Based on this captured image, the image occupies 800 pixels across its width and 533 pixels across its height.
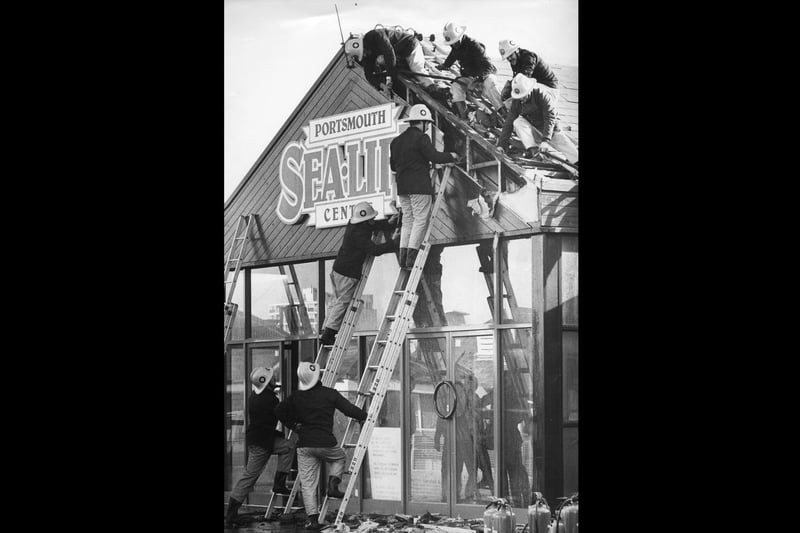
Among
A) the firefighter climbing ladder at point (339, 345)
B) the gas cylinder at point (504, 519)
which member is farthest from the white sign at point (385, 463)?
the gas cylinder at point (504, 519)

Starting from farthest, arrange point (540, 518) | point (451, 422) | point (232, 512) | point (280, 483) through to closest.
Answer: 1. point (232, 512)
2. point (280, 483)
3. point (451, 422)
4. point (540, 518)

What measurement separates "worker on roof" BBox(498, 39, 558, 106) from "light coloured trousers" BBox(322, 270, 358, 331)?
1.95m

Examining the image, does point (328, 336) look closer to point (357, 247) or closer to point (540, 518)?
point (357, 247)

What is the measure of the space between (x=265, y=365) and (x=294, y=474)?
2.96ft

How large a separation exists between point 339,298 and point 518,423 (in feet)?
5.72

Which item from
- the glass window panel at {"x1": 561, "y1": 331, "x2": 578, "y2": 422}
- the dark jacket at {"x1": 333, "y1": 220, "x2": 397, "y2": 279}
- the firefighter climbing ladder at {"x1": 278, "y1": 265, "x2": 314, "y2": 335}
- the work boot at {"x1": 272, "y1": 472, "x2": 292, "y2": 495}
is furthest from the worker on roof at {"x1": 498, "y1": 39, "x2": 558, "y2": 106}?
→ the work boot at {"x1": 272, "y1": 472, "x2": 292, "y2": 495}

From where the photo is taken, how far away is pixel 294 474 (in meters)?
7.91

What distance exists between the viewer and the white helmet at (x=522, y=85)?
719 cm

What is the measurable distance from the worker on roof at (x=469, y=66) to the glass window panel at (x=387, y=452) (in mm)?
2054

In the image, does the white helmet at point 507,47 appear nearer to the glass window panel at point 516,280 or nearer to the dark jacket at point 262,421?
the glass window panel at point 516,280

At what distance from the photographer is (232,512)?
8062 mm

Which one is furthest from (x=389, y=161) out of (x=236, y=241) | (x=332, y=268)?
(x=236, y=241)

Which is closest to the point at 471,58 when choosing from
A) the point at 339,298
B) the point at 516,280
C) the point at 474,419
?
the point at 516,280

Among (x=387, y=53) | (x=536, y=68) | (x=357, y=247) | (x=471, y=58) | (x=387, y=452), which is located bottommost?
(x=387, y=452)
